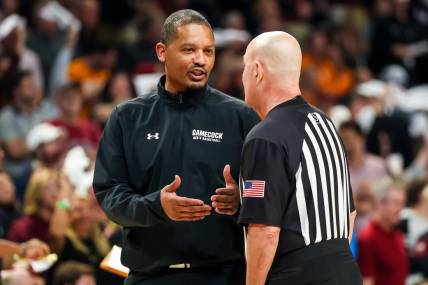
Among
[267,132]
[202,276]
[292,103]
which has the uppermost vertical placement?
[292,103]

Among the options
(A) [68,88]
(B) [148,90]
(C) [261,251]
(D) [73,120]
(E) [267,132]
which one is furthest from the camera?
(A) [68,88]

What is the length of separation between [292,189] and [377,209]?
4.97 m

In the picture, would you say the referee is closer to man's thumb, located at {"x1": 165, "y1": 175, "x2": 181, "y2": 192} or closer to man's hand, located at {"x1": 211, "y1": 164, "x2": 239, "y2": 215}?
man's hand, located at {"x1": 211, "y1": 164, "x2": 239, "y2": 215}

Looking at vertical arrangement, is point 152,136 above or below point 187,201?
above

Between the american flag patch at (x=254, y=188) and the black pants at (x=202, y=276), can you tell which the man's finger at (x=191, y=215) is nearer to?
the american flag patch at (x=254, y=188)

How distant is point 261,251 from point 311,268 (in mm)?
243

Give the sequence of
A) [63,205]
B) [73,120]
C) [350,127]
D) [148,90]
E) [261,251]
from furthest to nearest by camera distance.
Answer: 1. [350,127]
2. [73,120]
3. [148,90]
4. [63,205]
5. [261,251]

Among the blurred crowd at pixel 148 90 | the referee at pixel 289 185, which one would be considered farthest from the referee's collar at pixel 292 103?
the blurred crowd at pixel 148 90

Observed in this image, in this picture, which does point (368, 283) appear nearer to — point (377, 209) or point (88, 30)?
point (377, 209)

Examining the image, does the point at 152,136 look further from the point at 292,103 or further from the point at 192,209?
the point at 292,103

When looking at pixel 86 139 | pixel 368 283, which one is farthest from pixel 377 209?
pixel 86 139

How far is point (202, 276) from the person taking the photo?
4539 millimetres

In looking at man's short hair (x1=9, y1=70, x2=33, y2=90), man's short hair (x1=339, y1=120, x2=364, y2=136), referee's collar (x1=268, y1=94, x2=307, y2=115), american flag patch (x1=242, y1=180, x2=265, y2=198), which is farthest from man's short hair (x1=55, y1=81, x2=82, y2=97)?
american flag patch (x1=242, y1=180, x2=265, y2=198)

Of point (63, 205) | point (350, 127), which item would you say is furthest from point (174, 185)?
point (350, 127)
